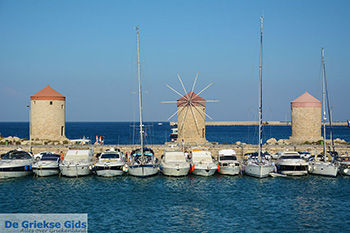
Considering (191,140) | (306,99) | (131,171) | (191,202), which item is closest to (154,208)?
(191,202)

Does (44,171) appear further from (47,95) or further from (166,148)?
(47,95)

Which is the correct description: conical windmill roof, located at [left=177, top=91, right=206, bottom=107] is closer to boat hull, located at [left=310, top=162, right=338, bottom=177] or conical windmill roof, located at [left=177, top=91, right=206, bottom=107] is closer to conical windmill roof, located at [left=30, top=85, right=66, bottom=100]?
conical windmill roof, located at [left=30, top=85, right=66, bottom=100]

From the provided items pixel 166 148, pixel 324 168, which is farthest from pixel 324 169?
pixel 166 148

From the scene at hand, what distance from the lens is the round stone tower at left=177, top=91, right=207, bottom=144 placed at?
192 ft

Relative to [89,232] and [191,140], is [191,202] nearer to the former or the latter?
[89,232]

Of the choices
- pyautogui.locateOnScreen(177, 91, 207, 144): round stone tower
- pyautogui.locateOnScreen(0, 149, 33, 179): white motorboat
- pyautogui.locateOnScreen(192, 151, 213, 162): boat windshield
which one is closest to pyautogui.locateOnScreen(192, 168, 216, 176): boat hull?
pyautogui.locateOnScreen(192, 151, 213, 162): boat windshield

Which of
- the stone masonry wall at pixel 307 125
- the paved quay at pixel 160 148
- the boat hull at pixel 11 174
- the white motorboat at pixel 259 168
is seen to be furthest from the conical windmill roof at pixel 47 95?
the stone masonry wall at pixel 307 125

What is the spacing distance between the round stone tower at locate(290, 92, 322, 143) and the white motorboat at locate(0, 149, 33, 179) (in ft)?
129

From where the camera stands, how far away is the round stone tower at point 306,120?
2457 inches

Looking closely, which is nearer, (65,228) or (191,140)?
(65,228)

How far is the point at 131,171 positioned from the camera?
1492 inches

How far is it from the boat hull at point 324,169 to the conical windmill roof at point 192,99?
2241 centimetres

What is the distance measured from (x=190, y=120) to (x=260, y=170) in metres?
22.4

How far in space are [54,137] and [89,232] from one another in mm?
39864
